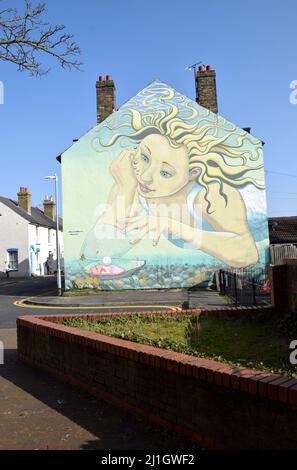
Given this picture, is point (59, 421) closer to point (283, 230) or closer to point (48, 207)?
point (283, 230)

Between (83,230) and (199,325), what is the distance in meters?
15.8

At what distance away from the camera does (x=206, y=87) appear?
25.2m

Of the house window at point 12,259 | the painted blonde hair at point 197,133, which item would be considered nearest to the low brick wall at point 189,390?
the painted blonde hair at point 197,133

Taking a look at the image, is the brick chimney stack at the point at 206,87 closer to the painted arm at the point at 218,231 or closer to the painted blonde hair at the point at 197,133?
the painted blonde hair at the point at 197,133

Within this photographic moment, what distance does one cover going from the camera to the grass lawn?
567cm

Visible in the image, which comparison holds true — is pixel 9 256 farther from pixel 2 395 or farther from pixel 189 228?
pixel 2 395

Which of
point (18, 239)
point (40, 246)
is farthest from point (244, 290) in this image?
point (40, 246)

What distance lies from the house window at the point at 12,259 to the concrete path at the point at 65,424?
42.2 meters

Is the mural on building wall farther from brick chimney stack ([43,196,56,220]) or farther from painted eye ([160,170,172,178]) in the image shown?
brick chimney stack ([43,196,56,220])

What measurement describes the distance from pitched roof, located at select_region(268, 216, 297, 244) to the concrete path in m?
32.6
